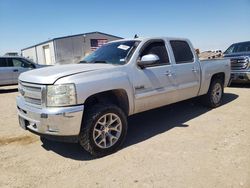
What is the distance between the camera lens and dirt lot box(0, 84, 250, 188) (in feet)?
10.3

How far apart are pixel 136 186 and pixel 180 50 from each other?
347cm

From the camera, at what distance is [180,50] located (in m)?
5.54

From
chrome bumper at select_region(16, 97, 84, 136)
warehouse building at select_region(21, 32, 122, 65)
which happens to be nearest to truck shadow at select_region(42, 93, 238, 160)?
chrome bumper at select_region(16, 97, 84, 136)

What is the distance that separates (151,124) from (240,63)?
5.95 meters

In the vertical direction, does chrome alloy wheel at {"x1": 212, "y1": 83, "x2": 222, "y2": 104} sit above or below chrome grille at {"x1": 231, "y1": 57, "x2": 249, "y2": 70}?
below

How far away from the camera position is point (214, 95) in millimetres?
6609

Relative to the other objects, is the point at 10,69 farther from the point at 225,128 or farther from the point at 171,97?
the point at 225,128

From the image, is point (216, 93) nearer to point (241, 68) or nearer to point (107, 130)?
point (241, 68)

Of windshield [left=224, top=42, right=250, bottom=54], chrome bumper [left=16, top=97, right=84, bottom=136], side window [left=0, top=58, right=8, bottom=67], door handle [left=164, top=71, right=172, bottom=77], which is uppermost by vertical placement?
windshield [left=224, top=42, right=250, bottom=54]

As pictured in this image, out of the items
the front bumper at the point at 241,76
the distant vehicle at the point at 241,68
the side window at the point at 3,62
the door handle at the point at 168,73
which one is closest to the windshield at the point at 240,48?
the distant vehicle at the point at 241,68

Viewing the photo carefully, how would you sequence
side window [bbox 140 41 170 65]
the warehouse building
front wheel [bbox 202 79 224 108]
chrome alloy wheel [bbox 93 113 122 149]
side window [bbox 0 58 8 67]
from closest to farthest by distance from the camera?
chrome alloy wheel [bbox 93 113 122 149]
side window [bbox 140 41 170 65]
front wheel [bbox 202 79 224 108]
side window [bbox 0 58 8 67]
the warehouse building

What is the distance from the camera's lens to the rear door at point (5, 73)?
12609 mm

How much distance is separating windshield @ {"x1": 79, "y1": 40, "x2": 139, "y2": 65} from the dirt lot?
4.85 ft

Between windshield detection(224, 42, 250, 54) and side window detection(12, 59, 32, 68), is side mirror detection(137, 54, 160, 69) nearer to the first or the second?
windshield detection(224, 42, 250, 54)
